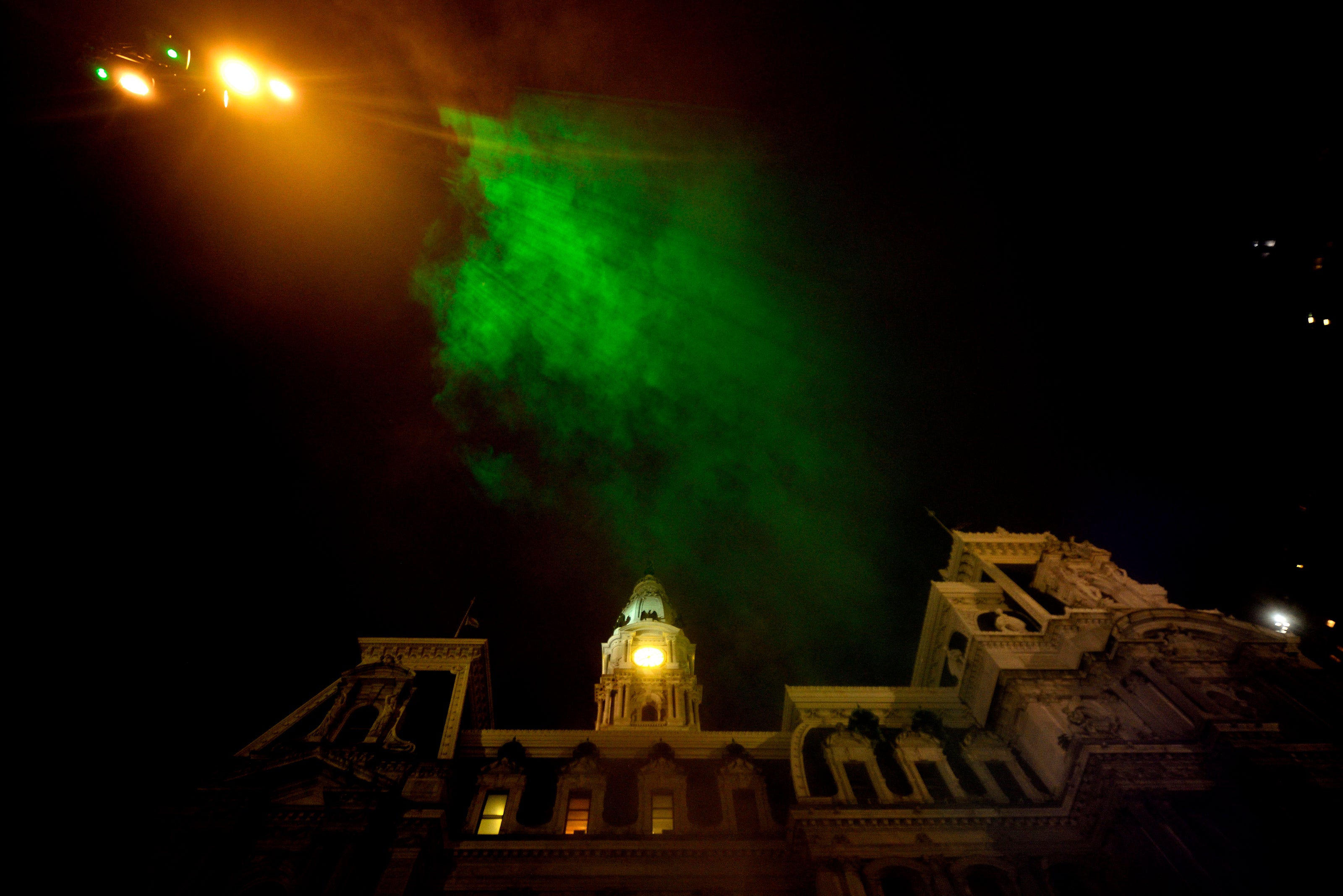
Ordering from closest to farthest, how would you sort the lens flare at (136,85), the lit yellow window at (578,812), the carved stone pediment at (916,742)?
1. the lens flare at (136,85)
2. the lit yellow window at (578,812)
3. the carved stone pediment at (916,742)

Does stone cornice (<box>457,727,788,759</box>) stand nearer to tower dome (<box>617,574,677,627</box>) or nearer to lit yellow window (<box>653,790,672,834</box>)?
lit yellow window (<box>653,790,672,834</box>)

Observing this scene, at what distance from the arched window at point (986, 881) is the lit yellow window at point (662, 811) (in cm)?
1103

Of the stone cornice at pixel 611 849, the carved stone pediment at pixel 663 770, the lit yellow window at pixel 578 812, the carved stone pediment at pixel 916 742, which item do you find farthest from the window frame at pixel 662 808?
the carved stone pediment at pixel 916 742

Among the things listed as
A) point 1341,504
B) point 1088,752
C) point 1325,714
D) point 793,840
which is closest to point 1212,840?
point 1088,752

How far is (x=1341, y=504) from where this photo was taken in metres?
32.8

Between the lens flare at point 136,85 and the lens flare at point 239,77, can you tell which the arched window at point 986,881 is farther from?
the lens flare at point 136,85

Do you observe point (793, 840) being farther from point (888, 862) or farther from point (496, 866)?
point (496, 866)

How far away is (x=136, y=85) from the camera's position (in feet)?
47.8

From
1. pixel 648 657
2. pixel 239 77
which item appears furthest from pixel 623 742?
pixel 239 77

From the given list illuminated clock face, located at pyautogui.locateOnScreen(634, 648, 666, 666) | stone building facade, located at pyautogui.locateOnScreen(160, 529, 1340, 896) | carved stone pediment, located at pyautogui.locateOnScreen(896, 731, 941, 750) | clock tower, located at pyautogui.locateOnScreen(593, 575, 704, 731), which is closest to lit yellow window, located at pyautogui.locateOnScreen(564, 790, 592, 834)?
stone building facade, located at pyautogui.locateOnScreen(160, 529, 1340, 896)

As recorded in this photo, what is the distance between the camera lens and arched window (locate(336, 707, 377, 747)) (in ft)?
85.3

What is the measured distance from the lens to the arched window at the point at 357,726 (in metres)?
26.0

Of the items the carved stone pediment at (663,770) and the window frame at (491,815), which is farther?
the carved stone pediment at (663,770)

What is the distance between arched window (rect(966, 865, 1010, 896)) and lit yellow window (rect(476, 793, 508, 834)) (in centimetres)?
1758
